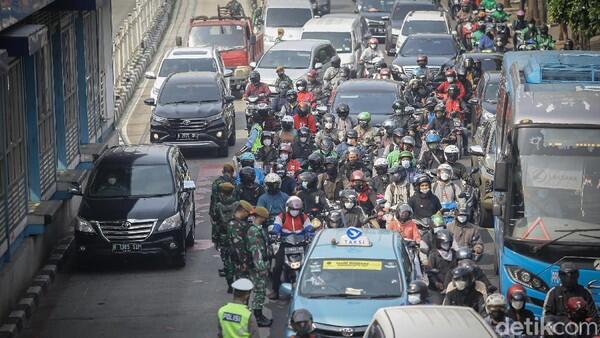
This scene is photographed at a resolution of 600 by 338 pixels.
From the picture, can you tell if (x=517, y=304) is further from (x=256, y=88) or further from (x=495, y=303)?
(x=256, y=88)

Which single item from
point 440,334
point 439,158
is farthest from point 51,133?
point 440,334

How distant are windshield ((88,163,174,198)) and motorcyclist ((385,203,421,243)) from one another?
14.5 feet

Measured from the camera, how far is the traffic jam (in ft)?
53.4

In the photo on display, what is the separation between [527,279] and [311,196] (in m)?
4.55

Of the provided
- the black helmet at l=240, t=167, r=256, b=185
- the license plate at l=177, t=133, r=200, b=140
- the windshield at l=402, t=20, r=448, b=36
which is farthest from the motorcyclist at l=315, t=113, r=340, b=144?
the windshield at l=402, t=20, r=448, b=36

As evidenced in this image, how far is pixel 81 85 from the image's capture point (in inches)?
1147

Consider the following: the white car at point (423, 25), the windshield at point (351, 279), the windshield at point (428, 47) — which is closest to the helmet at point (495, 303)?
the windshield at point (351, 279)

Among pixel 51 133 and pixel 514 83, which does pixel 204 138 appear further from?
pixel 514 83

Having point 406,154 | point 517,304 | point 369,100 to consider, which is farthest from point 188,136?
point 517,304

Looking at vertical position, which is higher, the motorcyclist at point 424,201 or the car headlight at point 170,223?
the motorcyclist at point 424,201

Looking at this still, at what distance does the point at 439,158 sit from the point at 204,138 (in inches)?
342

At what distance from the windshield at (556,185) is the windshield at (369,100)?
462 inches

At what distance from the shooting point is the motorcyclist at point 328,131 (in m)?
26.5

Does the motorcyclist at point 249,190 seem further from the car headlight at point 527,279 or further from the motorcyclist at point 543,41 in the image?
the motorcyclist at point 543,41
